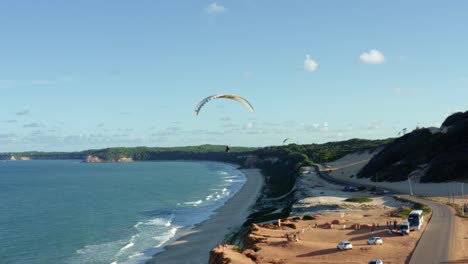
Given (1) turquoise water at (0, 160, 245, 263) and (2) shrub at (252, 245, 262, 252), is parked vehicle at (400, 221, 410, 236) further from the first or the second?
(1) turquoise water at (0, 160, 245, 263)

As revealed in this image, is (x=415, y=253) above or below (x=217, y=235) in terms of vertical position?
above

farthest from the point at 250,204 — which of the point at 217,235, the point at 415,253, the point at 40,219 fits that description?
the point at 415,253

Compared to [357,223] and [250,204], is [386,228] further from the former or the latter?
[250,204]

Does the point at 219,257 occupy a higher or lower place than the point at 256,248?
lower

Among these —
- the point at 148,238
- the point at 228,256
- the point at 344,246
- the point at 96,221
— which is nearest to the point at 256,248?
the point at 228,256

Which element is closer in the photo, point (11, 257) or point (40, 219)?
point (11, 257)

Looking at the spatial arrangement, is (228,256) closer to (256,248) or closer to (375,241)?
(256,248)
